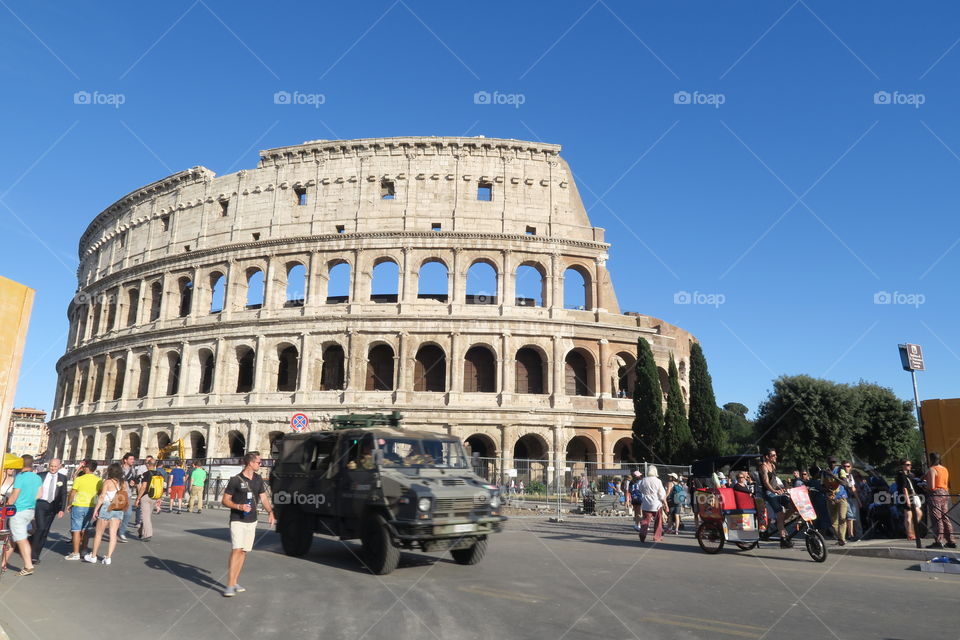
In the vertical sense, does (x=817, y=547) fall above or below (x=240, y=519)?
below

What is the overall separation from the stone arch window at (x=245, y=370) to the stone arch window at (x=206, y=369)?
1477mm

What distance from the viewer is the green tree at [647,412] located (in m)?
28.1

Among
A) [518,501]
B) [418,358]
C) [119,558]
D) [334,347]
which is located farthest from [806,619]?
[334,347]

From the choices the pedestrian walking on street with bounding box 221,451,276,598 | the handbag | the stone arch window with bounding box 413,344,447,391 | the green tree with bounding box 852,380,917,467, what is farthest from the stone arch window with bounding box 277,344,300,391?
the green tree with bounding box 852,380,917,467

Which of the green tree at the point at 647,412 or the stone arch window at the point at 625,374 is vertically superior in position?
the stone arch window at the point at 625,374

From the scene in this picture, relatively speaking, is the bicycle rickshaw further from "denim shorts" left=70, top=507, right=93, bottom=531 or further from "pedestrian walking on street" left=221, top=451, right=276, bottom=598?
"denim shorts" left=70, top=507, right=93, bottom=531

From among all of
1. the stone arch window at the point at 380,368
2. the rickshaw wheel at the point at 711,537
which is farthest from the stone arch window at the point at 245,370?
the rickshaw wheel at the point at 711,537

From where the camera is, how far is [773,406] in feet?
133

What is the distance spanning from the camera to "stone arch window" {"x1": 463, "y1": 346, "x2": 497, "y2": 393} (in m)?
31.8

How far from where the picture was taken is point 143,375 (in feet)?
120

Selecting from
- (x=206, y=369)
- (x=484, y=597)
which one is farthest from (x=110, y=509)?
(x=206, y=369)

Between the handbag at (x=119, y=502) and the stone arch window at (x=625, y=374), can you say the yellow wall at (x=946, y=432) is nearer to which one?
the handbag at (x=119, y=502)

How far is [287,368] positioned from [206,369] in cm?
480

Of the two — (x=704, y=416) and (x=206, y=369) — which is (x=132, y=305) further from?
(x=704, y=416)
